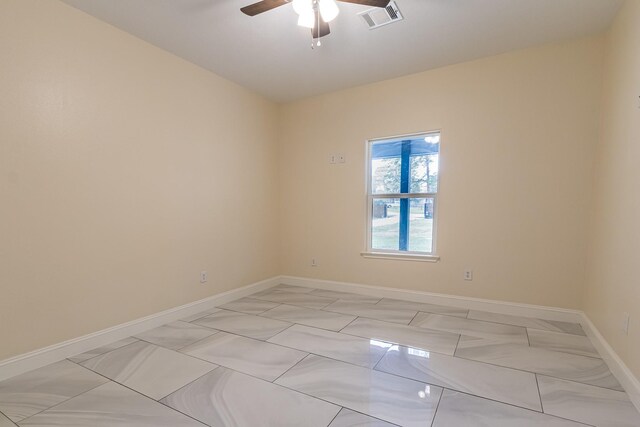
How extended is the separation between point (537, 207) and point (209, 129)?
11.5 ft

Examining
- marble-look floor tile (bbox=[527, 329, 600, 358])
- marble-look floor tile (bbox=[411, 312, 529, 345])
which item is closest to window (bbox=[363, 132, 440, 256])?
marble-look floor tile (bbox=[411, 312, 529, 345])

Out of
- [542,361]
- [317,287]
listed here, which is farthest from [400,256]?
[542,361]

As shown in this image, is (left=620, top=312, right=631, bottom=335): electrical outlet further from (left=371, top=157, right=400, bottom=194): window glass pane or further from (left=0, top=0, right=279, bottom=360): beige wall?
(left=0, top=0, right=279, bottom=360): beige wall

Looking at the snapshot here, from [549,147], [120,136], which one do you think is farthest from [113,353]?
[549,147]

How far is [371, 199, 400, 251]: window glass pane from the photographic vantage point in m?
3.70

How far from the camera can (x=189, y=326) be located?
2842mm

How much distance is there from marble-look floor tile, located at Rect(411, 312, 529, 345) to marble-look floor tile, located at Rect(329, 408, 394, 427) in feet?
4.62

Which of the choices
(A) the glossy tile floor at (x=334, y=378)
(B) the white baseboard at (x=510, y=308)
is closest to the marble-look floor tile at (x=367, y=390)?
(A) the glossy tile floor at (x=334, y=378)

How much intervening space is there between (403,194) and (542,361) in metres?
2.05

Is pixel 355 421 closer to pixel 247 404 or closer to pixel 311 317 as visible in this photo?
pixel 247 404

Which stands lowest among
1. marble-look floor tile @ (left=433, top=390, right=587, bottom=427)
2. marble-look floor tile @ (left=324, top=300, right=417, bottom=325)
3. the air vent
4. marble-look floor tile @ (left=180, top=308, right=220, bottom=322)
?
marble-look floor tile @ (left=180, top=308, right=220, bottom=322)

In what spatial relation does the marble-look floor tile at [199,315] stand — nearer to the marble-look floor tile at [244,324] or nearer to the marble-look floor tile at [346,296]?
the marble-look floor tile at [244,324]

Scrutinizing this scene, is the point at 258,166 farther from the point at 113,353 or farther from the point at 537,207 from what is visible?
the point at 537,207

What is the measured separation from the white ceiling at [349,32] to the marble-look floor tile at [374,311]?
2.65 m
